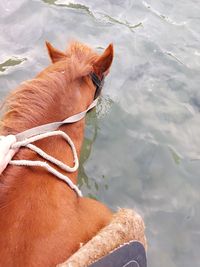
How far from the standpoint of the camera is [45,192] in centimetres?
213

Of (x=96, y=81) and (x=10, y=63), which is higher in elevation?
(x=96, y=81)

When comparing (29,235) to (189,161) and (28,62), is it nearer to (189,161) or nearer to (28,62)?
(189,161)

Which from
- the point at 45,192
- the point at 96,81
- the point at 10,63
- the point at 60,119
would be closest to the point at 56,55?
the point at 96,81

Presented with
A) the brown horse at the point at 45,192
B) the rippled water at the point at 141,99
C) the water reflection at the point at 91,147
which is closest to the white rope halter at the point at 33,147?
the brown horse at the point at 45,192

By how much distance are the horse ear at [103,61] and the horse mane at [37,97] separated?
0.69 feet

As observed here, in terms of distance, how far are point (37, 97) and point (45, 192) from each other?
1.71 ft

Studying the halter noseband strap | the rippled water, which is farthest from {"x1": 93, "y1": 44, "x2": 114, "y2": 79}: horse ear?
the rippled water

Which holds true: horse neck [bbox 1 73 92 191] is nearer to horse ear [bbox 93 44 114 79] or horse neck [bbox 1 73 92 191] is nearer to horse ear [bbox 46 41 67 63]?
horse ear [bbox 93 44 114 79]

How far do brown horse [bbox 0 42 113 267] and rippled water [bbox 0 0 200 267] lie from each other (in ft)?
3.96

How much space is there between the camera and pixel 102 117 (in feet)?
14.3

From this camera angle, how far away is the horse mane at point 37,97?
2252 millimetres

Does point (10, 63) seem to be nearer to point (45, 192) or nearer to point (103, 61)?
point (103, 61)

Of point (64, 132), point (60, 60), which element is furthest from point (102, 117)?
point (64, 132)

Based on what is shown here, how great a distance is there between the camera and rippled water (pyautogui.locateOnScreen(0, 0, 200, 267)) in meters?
3.76
